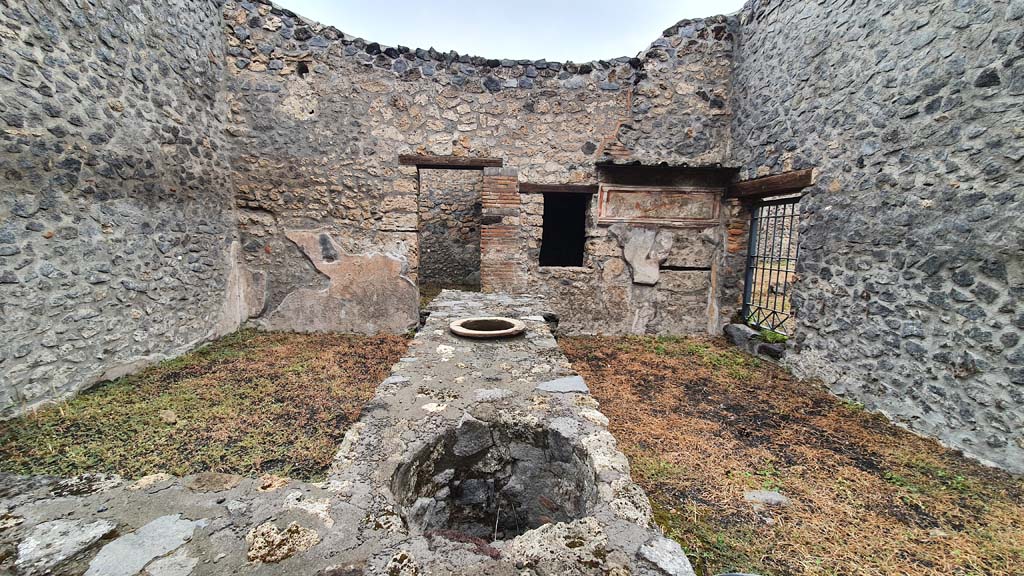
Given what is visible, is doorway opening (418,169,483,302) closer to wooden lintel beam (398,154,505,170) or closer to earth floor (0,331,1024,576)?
wooden lintel beam (398,154,505,170)

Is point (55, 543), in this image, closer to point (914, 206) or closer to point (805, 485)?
point (805, 485)

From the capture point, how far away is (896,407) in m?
3.59

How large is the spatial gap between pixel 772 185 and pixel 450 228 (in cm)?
623

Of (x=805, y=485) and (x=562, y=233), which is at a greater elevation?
(x=562, y=233)

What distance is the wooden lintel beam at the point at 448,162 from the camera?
5.84 metres

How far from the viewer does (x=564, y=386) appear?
95.3 inches

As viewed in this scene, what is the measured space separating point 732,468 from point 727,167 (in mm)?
4556

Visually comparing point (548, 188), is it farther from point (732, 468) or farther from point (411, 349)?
point (732, 468)

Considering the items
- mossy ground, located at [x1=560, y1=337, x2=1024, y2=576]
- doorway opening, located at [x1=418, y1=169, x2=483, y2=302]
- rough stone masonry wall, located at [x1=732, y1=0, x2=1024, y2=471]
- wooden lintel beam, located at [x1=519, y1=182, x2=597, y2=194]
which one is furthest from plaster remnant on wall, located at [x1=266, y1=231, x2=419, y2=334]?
rough stone masonry wall, located at [x1=732, y1=0, x2=1024, y2=471]

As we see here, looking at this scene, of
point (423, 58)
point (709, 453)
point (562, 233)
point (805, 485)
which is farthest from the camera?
point (562, 233)

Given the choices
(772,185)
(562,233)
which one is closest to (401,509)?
(772,185)

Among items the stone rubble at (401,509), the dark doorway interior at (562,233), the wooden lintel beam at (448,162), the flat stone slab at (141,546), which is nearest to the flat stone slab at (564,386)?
the stone rubble at (401,509)

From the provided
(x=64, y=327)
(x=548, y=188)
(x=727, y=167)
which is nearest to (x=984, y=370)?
(x=727, y=167)

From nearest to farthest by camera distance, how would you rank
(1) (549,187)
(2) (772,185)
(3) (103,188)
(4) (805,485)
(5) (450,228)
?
1. (4) (805,485)
2. (3) (103,188)
3. (2) (772,185)
4. (1) (549,187)
5. (5) (450,228)
